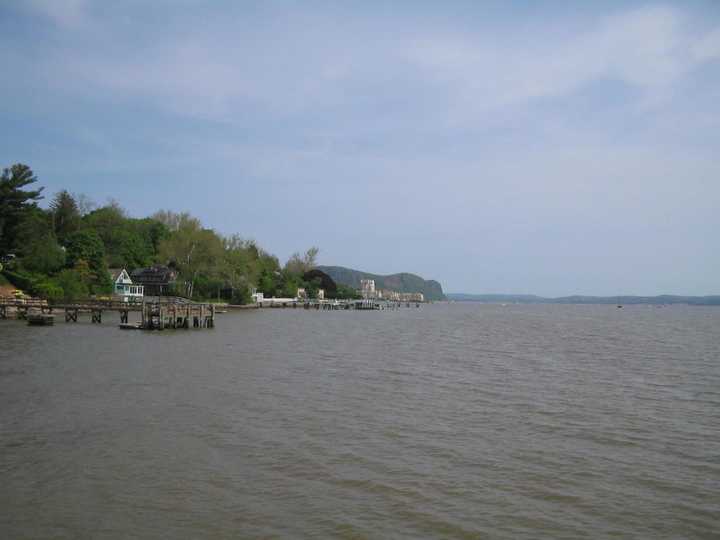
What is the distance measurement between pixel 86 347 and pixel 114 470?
2282 centimetres

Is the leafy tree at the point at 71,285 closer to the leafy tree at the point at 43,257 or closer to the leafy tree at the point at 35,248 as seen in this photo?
the leafy tree at the point at 43,257

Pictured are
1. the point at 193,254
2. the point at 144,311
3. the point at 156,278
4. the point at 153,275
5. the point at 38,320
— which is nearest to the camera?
the point at 144,311

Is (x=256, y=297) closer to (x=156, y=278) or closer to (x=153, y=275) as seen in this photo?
(x=156, y=278)

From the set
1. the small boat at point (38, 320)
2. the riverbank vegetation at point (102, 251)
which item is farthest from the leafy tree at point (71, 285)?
the small boat at point (38, 320)

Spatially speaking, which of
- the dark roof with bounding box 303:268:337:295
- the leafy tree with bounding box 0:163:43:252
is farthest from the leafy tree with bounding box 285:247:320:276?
the leafy tree with bounding box 0:163:43:252

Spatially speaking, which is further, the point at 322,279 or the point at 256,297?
the point at 322,279

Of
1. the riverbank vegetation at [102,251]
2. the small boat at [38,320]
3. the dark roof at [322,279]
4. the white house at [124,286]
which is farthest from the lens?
the dark roof at [322,279]

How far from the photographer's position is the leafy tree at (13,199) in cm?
5928

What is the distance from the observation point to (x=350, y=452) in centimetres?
1225

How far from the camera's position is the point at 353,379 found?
73.4 feet

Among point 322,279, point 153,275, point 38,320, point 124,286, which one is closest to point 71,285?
point 124,286

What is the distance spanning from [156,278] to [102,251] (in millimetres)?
16210

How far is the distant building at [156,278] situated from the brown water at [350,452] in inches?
2773

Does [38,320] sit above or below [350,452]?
above
